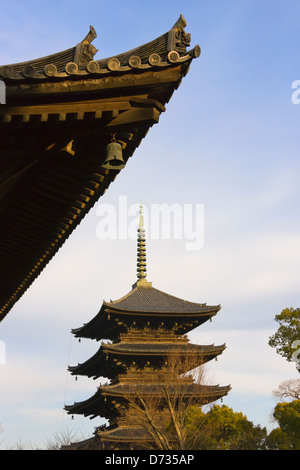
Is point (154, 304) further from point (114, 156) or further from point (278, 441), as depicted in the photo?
point (114, 156)

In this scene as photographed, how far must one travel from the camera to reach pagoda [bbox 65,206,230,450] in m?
27.0

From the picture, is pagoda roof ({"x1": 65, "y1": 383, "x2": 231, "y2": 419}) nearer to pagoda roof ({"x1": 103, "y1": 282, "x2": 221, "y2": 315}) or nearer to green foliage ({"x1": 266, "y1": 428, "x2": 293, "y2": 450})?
pagoda roof ({"x1": 103, "y1": 282, "x2": 221, "y2": 315})

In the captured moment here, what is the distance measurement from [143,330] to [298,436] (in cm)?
1046

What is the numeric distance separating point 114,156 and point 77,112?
23.1 inches

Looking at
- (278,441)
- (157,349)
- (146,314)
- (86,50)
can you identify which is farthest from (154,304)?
(86,50)

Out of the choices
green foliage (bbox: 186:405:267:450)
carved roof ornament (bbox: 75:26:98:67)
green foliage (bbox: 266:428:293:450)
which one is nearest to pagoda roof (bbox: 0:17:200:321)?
carved roof ornament (bbox: 75:26:98:67)

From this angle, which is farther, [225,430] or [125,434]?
[125,434]

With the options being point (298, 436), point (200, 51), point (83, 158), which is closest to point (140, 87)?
point (200, 51)

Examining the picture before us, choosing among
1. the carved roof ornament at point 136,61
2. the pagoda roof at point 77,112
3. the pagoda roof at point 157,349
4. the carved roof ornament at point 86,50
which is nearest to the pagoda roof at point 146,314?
the pagoda roof at point 157,349

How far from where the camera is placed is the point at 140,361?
1153 inches

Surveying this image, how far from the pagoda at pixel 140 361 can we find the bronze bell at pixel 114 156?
22.3 m

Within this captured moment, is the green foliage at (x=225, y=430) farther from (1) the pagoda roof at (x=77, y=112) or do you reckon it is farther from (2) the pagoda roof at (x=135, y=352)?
(1) the pagoda roof at (x=77, y=112)

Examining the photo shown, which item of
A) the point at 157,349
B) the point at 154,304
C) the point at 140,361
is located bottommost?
the point at 140,361

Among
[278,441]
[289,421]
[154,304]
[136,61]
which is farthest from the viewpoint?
[154,304]
